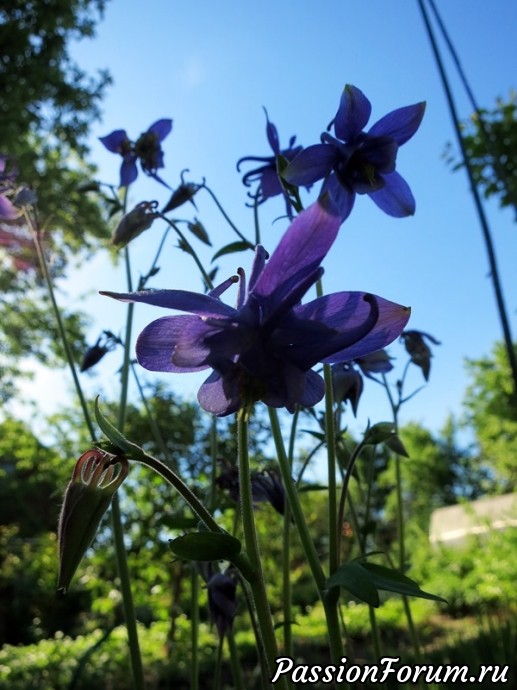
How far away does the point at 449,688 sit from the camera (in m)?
2.31

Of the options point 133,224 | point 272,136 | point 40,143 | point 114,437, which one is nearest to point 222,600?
point 114,437

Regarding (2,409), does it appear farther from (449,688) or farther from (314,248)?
(314,248)

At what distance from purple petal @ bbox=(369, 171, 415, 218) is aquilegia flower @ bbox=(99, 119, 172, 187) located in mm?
683

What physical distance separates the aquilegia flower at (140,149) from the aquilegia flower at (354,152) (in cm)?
66

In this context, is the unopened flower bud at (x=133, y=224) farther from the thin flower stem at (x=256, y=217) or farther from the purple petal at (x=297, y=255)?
the purple petal at (x=297, y=255)

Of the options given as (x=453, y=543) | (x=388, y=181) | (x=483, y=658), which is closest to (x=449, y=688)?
(x=483, y=658)

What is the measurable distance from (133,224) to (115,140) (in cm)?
41

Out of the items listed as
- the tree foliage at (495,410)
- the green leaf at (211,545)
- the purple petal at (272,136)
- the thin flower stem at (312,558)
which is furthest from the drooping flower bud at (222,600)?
the tree foliage at (495,410)

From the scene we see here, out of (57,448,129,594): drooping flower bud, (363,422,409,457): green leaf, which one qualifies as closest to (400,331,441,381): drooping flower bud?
(363,422,409,457): green leaf

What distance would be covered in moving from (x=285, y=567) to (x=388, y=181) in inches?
29.4

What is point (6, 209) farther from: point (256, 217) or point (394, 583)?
point (394, 583)

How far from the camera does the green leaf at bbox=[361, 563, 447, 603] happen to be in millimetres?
649

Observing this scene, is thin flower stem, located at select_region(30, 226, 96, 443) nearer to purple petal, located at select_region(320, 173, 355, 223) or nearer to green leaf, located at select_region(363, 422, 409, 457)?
green leaf, located at select_region(363, 422, 409, 457)

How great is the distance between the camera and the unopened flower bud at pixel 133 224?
4.16 feet
